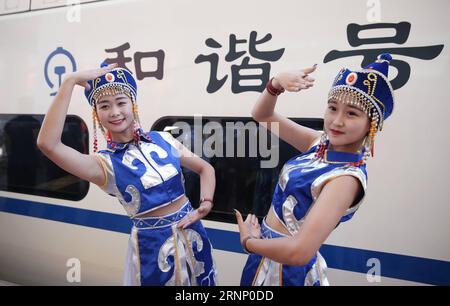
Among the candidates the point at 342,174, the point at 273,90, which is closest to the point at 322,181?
the point at 342,174

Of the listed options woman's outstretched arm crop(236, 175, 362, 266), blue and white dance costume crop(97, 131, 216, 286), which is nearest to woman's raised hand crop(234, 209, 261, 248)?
woman's outstretched arm crop(236, 175, 362, 266)

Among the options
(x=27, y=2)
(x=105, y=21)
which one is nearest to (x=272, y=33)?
(x=105, y=21)

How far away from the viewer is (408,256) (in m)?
1.84

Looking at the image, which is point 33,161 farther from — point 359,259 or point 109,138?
point 359,259

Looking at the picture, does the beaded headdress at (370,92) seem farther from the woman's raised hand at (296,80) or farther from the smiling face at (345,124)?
the woman's raised hand at (296,80)

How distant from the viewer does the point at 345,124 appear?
1.30m

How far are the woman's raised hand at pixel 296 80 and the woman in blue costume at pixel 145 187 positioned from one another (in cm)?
67

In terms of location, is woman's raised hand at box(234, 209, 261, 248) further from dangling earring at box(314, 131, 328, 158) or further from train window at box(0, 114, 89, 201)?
train window at box(0, 114, 89, 201)

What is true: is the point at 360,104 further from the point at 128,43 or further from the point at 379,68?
the point at 128,43

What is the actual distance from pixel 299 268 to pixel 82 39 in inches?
84.1

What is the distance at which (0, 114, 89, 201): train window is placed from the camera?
2801 mm

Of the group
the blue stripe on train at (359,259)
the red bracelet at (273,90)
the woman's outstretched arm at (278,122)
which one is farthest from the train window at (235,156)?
the red bracelet at (273,90)

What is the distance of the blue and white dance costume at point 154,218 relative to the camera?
1688 mm

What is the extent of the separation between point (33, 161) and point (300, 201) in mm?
2538
